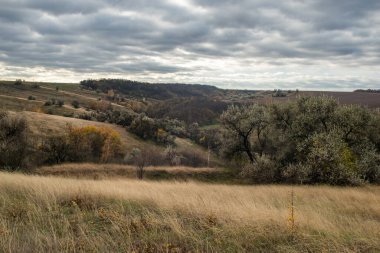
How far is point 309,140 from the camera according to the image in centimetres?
3275

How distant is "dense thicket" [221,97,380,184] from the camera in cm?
3027

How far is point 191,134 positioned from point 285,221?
109025mm

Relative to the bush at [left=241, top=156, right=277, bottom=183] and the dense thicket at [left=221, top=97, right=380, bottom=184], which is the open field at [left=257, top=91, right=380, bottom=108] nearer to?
the dense thicket at [left=221, top=97, right=380, bottom=184]

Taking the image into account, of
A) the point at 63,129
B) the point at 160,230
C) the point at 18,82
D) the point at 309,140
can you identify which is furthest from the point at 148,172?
the point at 18,82

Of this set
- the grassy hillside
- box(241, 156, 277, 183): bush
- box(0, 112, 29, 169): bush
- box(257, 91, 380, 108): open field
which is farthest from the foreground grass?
the grassy hillside

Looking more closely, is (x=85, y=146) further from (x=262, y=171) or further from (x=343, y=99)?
(x=343, y=99)

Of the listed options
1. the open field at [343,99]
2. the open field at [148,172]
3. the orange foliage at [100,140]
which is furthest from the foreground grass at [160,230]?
the orange foliage at [100,140]

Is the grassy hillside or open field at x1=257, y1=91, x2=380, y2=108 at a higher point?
open field at x1=257, y1=91, x2=380, y2=108

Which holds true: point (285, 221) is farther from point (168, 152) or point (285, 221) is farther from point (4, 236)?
point (168, 152)

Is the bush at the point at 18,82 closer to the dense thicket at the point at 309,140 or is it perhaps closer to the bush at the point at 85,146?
the bush at the point at 85,146

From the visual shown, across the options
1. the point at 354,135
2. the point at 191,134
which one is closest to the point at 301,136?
the point at 354,135

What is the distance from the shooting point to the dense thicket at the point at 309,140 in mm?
30266

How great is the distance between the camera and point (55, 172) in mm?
37656

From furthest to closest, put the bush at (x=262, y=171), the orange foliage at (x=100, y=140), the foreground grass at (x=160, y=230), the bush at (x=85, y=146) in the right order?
the orange foliage at (x=100, y=140) → the bush at (x=85, y=146) → the bush at (x=262, y=171) → the foreground grass at (x=160, y=230)
